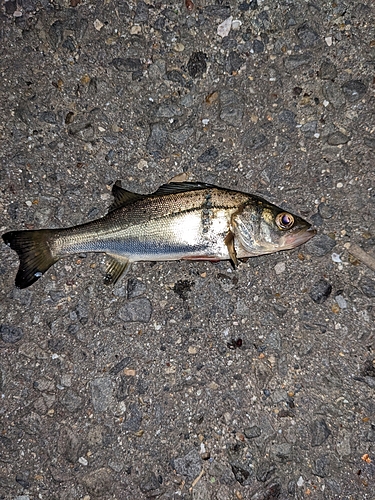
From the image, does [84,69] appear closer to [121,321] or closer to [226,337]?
[121,321]

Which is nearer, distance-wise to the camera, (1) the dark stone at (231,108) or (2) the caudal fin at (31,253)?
(2) the caudal fin at (31,253)

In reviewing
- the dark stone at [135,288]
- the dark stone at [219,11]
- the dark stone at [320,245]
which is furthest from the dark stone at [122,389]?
the dark stone at [219,11]

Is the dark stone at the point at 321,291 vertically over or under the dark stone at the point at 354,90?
under

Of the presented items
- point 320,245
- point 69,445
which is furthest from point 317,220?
point 69,445

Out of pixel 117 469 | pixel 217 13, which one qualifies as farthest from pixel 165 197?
pixel 117 469

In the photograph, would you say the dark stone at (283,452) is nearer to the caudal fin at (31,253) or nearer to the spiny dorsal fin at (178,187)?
the spiny dorsal fin at (178,187)

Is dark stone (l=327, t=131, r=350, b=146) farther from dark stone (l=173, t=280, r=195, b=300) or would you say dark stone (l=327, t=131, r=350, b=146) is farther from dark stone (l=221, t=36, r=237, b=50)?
dark stone (l=173, t=280, r=195, b=300)
